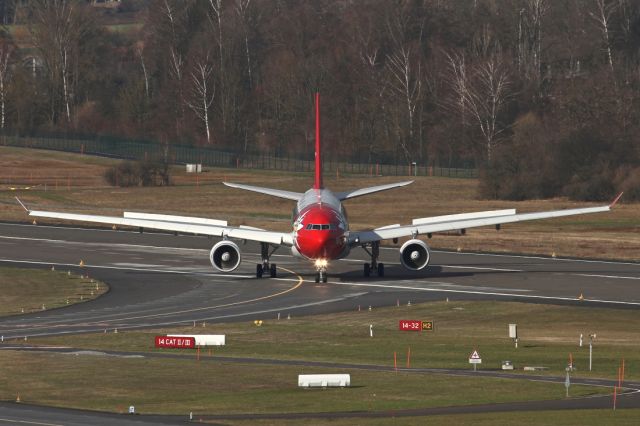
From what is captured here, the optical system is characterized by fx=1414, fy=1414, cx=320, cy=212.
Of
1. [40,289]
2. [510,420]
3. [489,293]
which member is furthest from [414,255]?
[510,420]

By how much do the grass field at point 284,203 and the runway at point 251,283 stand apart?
8930 mm

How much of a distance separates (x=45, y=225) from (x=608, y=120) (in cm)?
6661

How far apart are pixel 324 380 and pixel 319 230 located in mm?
28010

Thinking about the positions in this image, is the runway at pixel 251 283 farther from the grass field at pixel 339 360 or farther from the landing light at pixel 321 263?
the grass field at pixel 339 360

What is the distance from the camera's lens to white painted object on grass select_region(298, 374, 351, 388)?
48531 millimetres

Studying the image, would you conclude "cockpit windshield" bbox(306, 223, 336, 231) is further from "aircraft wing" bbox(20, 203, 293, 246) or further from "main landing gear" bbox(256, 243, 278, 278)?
"main landing gear" bbox(256, 243, 278, 278)

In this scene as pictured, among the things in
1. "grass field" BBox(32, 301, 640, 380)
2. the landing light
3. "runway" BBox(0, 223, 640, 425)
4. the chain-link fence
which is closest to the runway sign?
"grass field" BBox(32, 301, 640, 380)

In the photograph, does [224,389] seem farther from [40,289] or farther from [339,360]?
[40,289]

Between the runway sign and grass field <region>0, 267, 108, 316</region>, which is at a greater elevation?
grass field <region>0, 267, 108, 316</region>

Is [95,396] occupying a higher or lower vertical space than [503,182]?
lower

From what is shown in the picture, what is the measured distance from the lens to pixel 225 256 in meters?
82.6

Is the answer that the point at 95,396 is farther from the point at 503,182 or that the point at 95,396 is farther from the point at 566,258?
the point at 503,182

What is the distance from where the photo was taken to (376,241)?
83625 millimetres

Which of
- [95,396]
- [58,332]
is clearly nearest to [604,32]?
[58,332]
